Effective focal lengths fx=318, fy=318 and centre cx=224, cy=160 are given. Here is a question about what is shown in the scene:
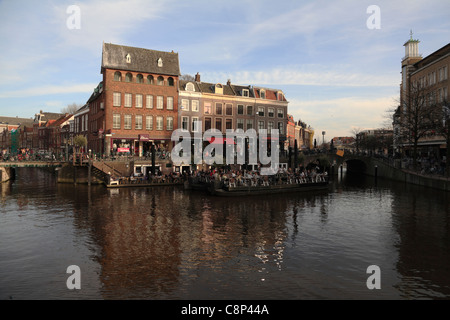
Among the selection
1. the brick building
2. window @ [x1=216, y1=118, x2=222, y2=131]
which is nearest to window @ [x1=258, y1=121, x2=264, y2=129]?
window @ [x1=216, y1=118, x2=222, y2=131]

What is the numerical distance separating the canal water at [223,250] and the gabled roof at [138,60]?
25.4m

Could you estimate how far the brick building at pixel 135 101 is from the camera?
148ft

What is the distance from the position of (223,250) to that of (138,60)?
39792 millimetres

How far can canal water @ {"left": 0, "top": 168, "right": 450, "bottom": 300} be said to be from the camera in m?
10.6

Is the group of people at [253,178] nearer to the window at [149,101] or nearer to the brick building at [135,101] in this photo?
the brick building at [135,101]

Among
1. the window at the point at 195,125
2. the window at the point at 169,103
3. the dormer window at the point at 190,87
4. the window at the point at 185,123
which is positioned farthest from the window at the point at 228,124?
the window at the point at 169,103

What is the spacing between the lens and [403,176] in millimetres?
45875

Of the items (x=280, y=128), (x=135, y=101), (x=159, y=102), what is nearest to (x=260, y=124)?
(x=280, y=128)

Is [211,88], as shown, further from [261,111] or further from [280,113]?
[280,113]

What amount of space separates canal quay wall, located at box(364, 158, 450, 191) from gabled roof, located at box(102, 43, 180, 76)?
3656 cm

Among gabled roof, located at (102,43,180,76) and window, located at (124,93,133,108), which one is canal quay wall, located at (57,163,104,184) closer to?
window, located at (124,93,133,108)

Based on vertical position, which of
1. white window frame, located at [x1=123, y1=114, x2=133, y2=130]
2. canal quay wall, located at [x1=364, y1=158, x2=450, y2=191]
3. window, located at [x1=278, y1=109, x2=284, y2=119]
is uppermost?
window, located at [x1=278, y1=109, x2=284, y2=119]

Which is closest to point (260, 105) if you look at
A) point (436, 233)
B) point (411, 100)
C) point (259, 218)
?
point (411, 100)

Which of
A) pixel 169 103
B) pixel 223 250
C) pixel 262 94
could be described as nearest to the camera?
A: pixel 223 250
